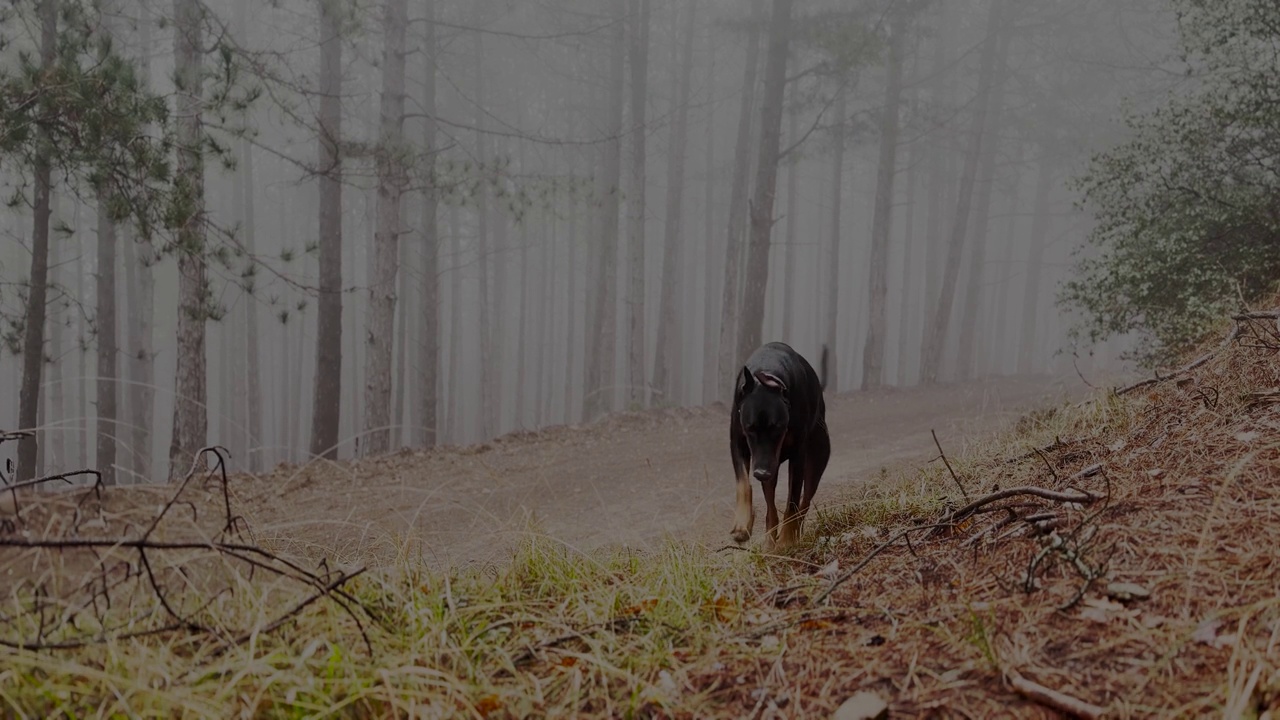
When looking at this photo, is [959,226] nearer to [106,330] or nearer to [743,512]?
[743,512]

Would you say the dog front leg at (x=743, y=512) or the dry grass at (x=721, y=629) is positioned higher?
the dry grass at (x=721, y=629)

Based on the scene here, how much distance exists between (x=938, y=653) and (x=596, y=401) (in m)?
20.9

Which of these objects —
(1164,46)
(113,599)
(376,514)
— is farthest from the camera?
(1164,46)

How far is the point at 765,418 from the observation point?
14.7 ft

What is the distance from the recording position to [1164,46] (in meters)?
31.8

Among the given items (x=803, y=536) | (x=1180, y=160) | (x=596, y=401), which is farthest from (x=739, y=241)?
(x=803, y=536)

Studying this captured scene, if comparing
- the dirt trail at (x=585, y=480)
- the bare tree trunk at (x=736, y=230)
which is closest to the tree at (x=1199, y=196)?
the dirt trail at (x=585, y=480)

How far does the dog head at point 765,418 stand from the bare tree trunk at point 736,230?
11.8m

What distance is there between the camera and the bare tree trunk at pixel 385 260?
528 inches

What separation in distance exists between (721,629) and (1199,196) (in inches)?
346

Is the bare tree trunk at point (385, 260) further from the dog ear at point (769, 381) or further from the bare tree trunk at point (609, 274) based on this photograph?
the dog ear at point (769, 381)

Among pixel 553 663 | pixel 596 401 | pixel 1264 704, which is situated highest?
pixel 1264 704

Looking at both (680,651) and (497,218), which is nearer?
(680,651)

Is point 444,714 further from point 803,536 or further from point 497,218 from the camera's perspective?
point 497,218
